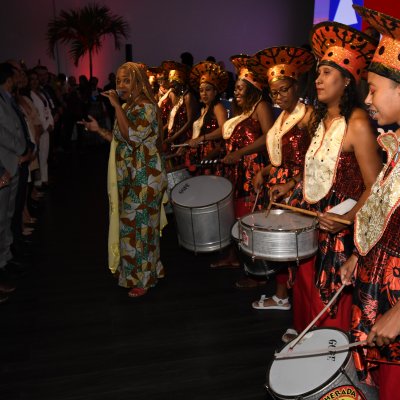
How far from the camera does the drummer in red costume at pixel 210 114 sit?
4.74 metres

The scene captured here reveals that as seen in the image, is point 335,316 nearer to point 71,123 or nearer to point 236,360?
point 236,360

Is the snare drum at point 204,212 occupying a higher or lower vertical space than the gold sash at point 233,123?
lower

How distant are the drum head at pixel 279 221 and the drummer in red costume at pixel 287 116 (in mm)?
342

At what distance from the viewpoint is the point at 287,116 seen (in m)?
3.29

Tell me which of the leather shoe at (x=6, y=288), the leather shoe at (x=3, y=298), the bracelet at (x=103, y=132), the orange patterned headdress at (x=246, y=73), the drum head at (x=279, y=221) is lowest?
the leather shoe at (x=6, y=288)

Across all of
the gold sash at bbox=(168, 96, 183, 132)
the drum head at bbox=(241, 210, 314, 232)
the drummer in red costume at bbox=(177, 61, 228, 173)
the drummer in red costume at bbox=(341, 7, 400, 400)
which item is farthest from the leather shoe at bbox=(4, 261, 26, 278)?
the drummer in red costume at bbox=(341, 7, 400, 400)

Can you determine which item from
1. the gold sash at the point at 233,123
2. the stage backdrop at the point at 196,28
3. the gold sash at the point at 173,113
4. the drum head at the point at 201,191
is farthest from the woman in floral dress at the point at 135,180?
the stage backdrop at the point at 196,28

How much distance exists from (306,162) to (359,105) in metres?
0.34

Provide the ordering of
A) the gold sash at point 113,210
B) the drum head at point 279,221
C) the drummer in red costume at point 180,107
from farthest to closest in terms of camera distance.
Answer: the drummer in red costume at point 180,107 < the gold sash at point 113,210 < the drum head at point 279,221

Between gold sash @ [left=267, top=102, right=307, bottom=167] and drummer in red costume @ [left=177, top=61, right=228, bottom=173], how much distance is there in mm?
1374

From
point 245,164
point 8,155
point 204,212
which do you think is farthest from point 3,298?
point 245,164

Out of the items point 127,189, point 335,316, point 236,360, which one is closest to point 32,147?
point 127,189

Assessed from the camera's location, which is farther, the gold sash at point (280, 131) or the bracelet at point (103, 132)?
the bracelet at point (103, 132)

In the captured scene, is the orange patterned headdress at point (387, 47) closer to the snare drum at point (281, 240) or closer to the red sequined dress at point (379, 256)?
the red sequined dress at point (379, 256)
